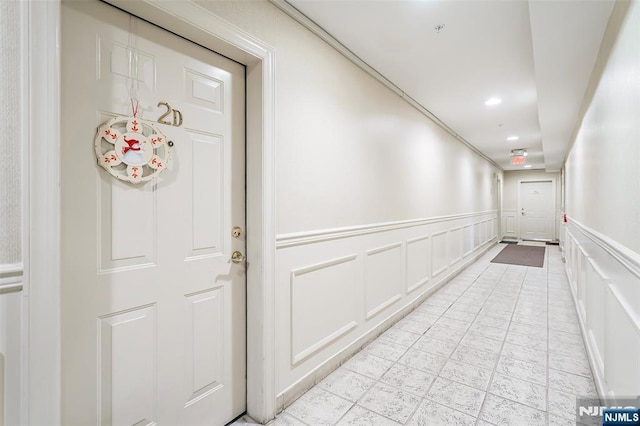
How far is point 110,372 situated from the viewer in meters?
1.28

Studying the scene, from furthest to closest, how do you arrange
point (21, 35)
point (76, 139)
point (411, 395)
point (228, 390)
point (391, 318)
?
point (391, 318)
point (411, 395)
point (228, 390)
point (76, 139)
point (21, 35)

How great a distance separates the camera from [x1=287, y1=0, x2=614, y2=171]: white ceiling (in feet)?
6.16

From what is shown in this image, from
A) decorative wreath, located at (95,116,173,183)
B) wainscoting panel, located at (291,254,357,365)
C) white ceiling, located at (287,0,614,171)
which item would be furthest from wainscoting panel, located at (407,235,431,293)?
decorative wreath, located at (95,116,173,183)

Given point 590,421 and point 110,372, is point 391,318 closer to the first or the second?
point 590,421

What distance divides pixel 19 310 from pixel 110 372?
0.49 metres

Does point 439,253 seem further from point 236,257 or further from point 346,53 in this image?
point 236,257

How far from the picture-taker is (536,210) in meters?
10.3

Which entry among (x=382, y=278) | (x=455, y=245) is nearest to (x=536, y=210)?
(x=455, y=245)

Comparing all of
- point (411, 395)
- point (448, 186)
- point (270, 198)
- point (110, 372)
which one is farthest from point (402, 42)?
point (448, 186)

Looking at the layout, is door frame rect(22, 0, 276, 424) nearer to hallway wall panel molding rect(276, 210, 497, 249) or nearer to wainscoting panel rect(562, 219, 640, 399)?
hallway wall panel molding rect(276, 210, 497, 249)

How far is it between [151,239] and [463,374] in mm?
2261

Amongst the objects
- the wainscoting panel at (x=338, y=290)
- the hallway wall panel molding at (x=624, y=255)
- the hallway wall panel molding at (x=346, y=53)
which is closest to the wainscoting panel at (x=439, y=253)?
the wainscoting panel at (x=338, y=290)

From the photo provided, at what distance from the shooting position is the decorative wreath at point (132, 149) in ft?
4.12

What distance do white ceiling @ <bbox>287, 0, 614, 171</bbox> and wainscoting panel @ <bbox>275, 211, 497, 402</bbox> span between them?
144 centimetres
